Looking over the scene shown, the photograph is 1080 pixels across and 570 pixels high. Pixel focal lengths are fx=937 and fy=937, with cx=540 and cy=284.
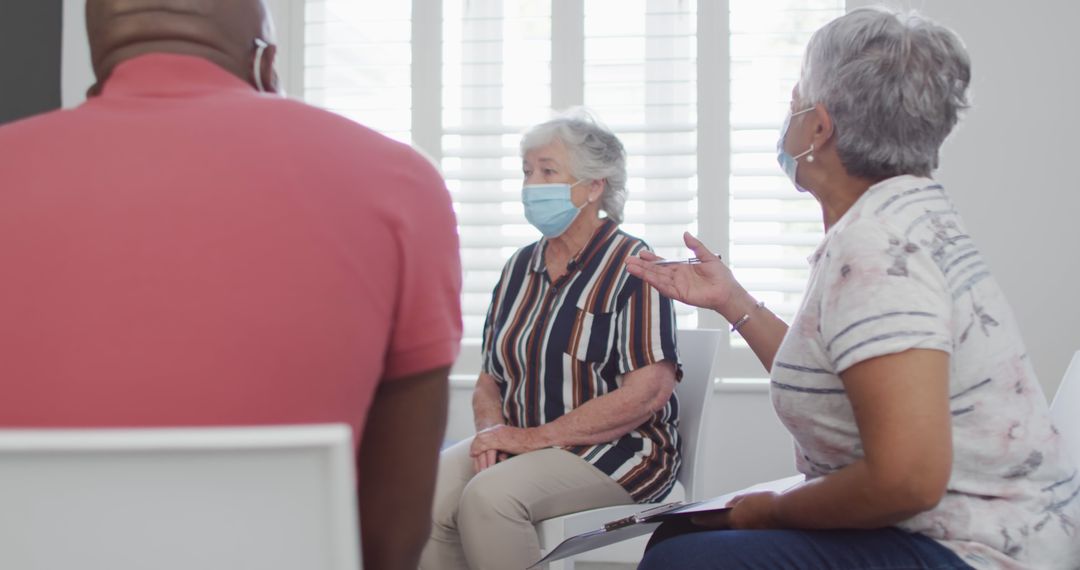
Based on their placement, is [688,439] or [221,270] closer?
[221,270]

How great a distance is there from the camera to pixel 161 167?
0.75 metres

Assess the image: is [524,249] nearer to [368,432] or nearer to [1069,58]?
[368,432]

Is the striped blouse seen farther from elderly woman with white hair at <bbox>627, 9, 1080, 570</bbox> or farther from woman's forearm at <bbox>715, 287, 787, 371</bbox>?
elderly woman with white hair at <bbox>627, 9, 1080, 570</bbox>

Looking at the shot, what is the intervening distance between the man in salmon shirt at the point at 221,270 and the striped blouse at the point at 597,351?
1.22 meters

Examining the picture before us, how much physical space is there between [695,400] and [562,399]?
33 centimetres

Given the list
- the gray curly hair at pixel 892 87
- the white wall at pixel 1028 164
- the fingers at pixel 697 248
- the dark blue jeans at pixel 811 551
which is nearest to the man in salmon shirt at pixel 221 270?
the dark blue jeans at pixel 811 551

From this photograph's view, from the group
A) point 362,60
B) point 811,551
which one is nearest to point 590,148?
point 362,60

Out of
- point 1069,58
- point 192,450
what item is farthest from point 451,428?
point 192,450

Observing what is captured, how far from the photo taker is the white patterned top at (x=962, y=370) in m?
1.06

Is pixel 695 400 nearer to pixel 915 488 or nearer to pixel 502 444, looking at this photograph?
pixel 502 444

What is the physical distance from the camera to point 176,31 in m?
0.91

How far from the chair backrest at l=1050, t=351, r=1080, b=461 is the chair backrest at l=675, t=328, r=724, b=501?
30.0 inches

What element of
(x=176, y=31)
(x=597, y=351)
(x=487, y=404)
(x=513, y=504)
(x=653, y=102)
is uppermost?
(x=653, y=102)

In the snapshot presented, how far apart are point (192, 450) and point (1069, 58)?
332 cm
